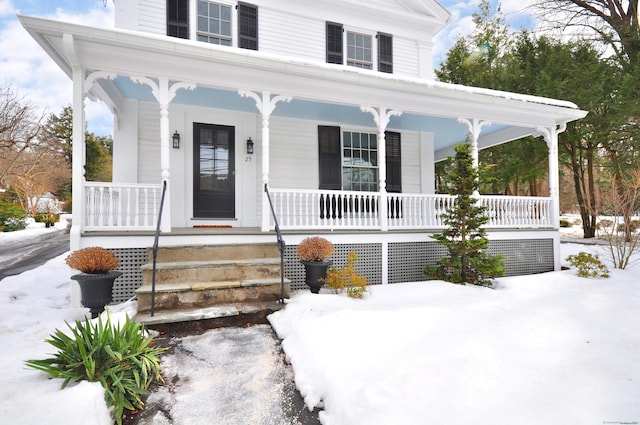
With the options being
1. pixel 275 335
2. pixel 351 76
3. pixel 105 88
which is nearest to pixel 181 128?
pixel 105 88

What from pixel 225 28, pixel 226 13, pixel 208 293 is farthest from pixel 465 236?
pixel 226 13

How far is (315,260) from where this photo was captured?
4.84 metres

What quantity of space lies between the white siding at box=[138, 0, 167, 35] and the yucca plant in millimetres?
6426

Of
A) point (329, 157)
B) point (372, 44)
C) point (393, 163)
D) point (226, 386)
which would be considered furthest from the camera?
point (372, 44)

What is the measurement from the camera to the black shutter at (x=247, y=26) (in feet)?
23.4

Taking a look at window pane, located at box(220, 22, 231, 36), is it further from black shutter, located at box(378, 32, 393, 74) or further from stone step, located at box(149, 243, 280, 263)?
stone step, located at box(149, 243, 280, 263)

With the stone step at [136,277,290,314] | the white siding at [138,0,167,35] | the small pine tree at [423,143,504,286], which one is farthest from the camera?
the white siding at [138,0,167,35]

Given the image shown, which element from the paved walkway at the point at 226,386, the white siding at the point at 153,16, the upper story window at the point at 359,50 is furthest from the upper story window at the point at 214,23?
the paved walkway at the point at 226,386

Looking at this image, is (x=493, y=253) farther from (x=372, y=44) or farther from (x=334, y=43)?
(x=334, y=43)

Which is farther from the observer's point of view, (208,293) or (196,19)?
(196,19)

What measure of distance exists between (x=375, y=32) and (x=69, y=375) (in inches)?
355

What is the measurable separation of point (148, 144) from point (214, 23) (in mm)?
3024

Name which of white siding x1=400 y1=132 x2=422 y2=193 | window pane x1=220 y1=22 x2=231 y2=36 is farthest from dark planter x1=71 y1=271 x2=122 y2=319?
white siding x1=400 y1=132 x2=422 y2=193

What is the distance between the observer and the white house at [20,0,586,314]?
187 inches
